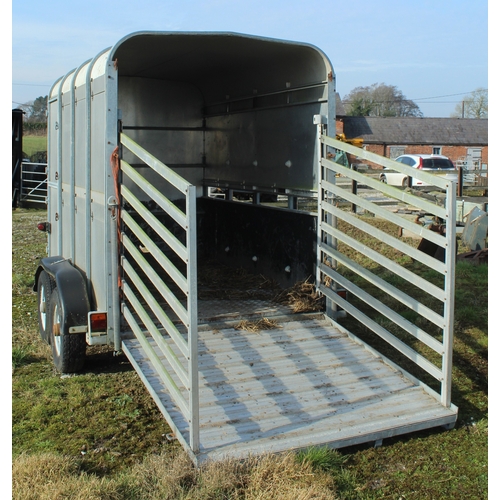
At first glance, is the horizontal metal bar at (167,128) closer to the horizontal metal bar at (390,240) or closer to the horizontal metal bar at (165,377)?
the horizontal metal bar at (390,240)

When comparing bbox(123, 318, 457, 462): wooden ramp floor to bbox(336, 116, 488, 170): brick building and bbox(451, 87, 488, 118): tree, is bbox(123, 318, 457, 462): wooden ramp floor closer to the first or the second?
bbox(336, 116, 488, 170): brick building

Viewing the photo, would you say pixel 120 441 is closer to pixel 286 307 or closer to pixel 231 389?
pixel 231 389

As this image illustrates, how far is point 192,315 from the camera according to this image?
3.88 meters

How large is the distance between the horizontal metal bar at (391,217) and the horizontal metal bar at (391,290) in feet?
1.75

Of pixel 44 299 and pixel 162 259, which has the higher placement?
pixel 162 259

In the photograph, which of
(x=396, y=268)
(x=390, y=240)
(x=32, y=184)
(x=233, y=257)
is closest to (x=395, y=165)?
(x=390, y=240)

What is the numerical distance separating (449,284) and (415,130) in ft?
154

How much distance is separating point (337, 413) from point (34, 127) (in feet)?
154

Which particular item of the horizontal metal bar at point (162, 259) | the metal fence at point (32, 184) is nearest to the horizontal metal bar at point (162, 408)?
the horizontal metal bar at point (162, 259)

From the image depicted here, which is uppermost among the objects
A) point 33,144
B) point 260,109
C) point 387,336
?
point 33,144

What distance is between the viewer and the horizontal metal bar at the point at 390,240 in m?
4.66

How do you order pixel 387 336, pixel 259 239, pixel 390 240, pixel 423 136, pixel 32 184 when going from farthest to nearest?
pixel 423 136 → pixel 32 184 → pixel 259 239 → pixel 387 336 → pixel 390 240

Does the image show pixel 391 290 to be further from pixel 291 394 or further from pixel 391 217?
pixel 291 394

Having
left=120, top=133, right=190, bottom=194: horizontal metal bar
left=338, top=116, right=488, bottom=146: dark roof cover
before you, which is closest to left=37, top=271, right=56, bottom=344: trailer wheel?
left=120, top=133, right=190, bottom=194: horizontal metal bar
